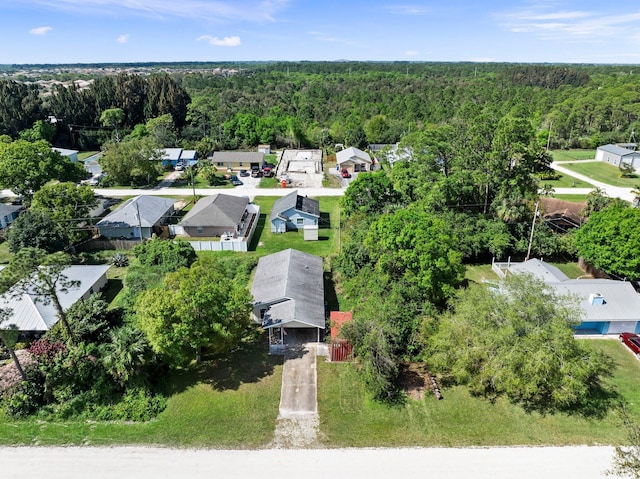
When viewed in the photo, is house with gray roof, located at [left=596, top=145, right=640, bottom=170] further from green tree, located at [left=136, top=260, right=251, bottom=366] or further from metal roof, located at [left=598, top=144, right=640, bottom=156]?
green tree, located at [left=136, top=260, right=251, bottom=366]

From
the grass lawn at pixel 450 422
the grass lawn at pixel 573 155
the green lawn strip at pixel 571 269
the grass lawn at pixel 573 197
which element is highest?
the grass lawn at pixel 573 155

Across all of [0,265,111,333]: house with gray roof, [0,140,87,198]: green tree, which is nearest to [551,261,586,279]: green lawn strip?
[0,265,111,333]: house with gray roof

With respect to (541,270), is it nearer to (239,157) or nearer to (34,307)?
(34,307)

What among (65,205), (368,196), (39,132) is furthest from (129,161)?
(368,196)

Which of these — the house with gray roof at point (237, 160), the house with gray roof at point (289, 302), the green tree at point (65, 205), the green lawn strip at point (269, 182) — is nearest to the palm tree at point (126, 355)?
the house with gray roof at point (289, 302)

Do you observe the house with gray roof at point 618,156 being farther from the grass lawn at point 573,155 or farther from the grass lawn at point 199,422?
the grass lawn at point 199,422

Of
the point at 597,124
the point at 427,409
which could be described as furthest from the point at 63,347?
the point at 597,124
